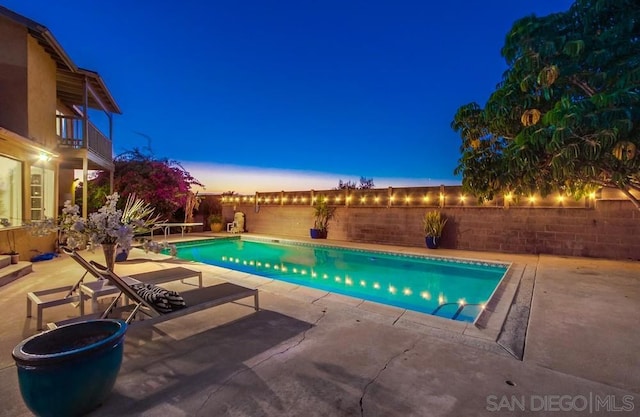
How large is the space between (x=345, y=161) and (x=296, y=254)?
55.1 feet

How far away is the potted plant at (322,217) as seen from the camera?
12.8 m

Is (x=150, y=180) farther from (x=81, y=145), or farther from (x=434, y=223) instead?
(x=434, y=223)

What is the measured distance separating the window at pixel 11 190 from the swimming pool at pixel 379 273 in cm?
433

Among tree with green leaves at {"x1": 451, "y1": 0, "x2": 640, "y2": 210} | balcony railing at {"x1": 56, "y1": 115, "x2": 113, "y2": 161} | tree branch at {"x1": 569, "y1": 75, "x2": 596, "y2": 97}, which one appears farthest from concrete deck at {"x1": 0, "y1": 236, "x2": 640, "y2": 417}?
balcony railing at {"x1": 56, "y1": 115, "x2": 113, "y2": 161}

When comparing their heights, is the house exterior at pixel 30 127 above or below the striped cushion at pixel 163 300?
above

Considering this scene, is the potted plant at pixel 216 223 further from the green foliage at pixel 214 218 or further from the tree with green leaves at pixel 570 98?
the tree with green leaves at pixel 570 98

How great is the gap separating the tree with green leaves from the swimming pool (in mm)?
2291

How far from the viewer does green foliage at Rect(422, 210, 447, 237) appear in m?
9.97

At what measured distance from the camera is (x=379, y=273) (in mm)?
7688

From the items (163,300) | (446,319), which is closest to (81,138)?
(163,300)

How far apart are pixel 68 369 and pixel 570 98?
→ 22.3 feet

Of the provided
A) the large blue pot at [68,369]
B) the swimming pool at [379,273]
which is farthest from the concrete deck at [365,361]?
the swimming pool at [379,273]

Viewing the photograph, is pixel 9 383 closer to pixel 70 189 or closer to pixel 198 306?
pixel 198 306

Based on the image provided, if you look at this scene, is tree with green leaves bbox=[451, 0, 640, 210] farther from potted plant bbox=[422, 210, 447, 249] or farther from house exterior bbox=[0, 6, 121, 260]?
house exterior bbox=[0, 6, 121, 260]
